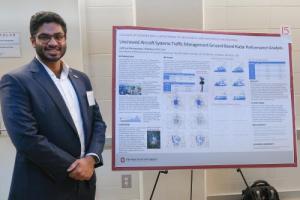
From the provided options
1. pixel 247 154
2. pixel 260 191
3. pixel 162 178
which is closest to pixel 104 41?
pixel 162 178

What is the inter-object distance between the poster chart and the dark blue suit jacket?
438 millimetres

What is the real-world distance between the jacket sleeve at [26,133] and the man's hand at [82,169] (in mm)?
30

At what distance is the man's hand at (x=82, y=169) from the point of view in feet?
5.03

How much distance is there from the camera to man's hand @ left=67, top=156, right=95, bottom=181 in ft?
5.03

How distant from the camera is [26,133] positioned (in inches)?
56.8

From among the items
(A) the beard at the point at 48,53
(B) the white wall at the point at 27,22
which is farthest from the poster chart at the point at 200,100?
(B) the white wall at the point at 27,22

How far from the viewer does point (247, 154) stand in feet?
6.84

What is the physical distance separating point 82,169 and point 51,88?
0.43 metres

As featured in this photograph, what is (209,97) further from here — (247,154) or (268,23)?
(268,23)

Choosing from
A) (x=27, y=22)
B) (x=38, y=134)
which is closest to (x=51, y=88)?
(x=38, y=134)

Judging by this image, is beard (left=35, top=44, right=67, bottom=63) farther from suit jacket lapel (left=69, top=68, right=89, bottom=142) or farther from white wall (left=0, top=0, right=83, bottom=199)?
white wall (left=0, top=0, right=83, bottom=199)

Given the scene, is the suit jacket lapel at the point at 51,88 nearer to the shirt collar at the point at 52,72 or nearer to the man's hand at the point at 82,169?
the shirt collar at the point at 52,72

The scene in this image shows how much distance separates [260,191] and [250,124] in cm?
92

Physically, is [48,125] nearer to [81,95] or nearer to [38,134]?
[38,134]
